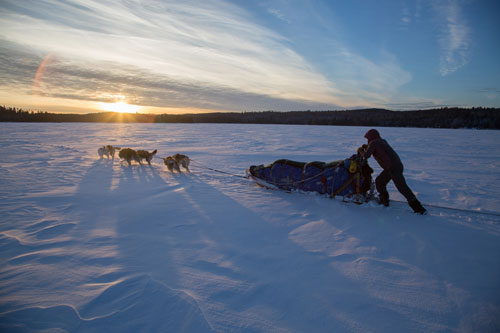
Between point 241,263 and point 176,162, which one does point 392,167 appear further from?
point 176,162

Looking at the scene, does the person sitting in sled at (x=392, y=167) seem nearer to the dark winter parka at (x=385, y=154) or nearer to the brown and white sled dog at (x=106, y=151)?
the dark winter parka at (x=385, y=154)

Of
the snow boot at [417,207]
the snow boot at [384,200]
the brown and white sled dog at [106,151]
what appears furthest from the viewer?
the brown and white sled dog at [106,151]

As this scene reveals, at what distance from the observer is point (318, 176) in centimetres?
463

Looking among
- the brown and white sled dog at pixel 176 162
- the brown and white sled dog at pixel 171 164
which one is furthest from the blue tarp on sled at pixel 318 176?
the brown and white sled dog at pixel 171 164

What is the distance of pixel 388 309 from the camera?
190 cm

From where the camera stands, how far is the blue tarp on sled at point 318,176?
14.1 feet

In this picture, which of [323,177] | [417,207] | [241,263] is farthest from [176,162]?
[417,207]

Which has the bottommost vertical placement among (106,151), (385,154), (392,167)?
(106,151)

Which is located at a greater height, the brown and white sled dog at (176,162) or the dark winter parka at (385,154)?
the dark winter parka at (385,154)

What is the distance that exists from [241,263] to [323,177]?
2718 millimetres

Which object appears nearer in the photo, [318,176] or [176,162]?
[318,176]

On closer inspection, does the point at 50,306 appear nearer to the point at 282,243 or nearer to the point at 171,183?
the point at 282,243

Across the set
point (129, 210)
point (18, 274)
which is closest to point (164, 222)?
point (129, 210)

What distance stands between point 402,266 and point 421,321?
0.75 m
